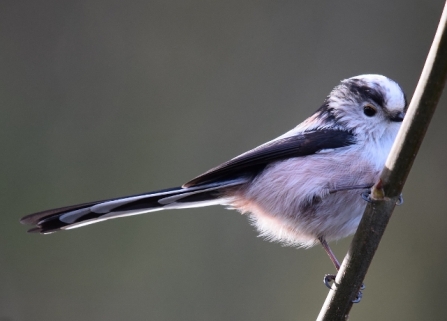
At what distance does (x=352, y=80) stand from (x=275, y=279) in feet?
6.70

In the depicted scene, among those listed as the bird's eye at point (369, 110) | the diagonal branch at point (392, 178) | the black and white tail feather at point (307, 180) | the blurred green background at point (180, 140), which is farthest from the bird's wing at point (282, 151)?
the blurred green background at point (180, 140)

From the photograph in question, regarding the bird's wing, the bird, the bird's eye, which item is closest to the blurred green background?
the bird

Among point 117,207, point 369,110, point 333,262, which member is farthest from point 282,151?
point 117,207

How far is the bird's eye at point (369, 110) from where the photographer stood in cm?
253

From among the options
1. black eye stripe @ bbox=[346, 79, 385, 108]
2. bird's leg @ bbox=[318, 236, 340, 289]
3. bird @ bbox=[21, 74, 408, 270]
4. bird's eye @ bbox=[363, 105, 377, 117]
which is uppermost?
black eye stripe @ bbox=[346, 79, 385, 108]

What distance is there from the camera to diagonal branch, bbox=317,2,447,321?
4.67 feet

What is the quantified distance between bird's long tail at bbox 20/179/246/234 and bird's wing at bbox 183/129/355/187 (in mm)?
48

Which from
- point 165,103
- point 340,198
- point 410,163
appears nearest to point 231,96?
point 165,103

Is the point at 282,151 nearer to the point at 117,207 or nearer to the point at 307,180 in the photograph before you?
the point at 307,180

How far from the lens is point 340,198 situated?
239 cm

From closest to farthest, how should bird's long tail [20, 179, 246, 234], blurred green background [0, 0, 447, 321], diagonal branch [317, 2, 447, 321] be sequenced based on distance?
diagonal branch [317, 2, 447, 321], bird's long tail [20, 179, 246, 234], blurred green background [0, 0, 447, 321]

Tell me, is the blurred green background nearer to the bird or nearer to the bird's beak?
the bird

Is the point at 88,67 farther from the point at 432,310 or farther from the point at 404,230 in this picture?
the point at 432,310

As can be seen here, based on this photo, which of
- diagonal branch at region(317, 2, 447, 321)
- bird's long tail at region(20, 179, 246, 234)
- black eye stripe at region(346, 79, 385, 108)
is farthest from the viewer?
black eye stripe at region(346, 79, 385, 108)
